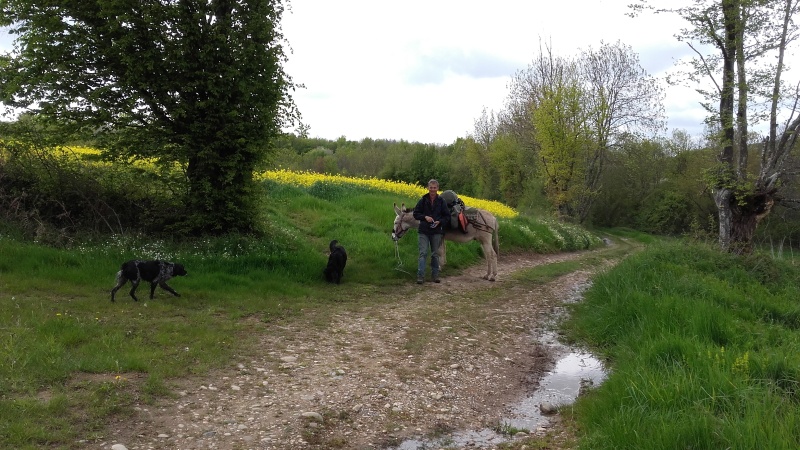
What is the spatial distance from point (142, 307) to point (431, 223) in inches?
244

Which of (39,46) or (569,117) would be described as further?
(569,117)

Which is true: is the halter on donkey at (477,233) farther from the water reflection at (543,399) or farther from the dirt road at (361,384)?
the water reflection at (543,399)

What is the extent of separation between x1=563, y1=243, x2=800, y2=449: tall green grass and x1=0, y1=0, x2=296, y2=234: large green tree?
25.0ft

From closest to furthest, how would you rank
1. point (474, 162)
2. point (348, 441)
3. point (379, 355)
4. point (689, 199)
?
point (348, 441), point (379, 355), point (689, 199), point (474, 162)

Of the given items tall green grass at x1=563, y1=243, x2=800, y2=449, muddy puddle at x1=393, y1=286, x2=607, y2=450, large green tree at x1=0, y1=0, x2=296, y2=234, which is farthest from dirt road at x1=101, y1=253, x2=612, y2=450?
large green tree at x1=0, y1=0, x2=296, y2=234

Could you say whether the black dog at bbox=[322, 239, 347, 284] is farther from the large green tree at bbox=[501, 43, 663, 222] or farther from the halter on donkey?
the large green tree at bbox=[501, 43, 663, 222]

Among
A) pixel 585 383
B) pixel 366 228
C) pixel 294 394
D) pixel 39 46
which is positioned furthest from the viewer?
pixel 366 228

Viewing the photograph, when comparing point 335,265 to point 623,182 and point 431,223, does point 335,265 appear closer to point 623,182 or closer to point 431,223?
point 431,223

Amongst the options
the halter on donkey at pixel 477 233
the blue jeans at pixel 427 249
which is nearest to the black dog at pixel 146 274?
the blue jeans at pixel 427 249

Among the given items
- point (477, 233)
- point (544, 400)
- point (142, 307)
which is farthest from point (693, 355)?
point (142, 307)

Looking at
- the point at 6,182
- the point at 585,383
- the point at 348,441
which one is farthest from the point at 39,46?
the point at 585,383

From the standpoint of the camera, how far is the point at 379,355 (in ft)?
21.4

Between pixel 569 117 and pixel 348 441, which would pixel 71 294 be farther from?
pixel 569 117

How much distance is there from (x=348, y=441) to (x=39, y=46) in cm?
995
